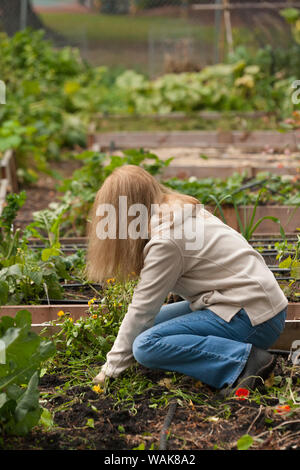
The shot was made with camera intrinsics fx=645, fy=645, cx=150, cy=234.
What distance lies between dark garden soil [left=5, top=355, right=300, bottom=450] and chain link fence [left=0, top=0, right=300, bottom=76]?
942 cm

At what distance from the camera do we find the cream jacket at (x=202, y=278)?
2.54 meters

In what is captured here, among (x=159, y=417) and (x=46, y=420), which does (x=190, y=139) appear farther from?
(x=46, y=420)

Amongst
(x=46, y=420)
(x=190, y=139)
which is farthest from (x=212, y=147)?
(x=46, y=420)

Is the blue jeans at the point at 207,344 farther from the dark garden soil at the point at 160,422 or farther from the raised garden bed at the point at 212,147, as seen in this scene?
the raised garden bed at the point at 212,147

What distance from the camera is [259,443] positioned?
2.19 meters

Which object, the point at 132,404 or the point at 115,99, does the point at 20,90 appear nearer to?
the point at 115,99

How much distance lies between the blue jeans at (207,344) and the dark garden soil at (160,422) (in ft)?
0.32

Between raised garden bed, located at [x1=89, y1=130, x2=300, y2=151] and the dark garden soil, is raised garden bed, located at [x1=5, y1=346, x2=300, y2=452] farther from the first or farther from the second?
raised garden bed, located at [x1=89, y1=130, x2=300, y2=151]

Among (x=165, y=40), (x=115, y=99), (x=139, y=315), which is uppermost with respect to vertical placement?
(x=165, y=40)

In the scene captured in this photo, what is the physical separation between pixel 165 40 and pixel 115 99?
3077 mm

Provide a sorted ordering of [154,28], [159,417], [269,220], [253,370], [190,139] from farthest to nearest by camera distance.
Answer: [154,28]
[190,139]
[269,220]
[253,370]
[159,417]

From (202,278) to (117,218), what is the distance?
0.43m

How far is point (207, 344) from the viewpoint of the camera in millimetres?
2617

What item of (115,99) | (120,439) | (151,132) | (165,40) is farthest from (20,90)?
(120,439)
